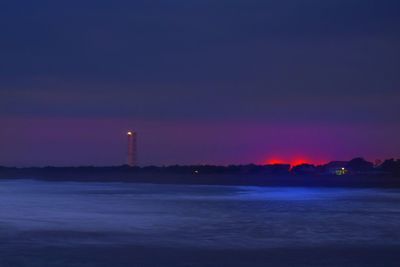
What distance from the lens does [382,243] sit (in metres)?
21.4

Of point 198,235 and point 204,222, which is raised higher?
point 204,222

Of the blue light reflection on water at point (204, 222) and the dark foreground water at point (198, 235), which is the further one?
the blue light reflection on water at point (204, 222)

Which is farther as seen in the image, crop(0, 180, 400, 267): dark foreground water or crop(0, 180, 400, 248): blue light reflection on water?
crop(0, 180, 400, 248): blue light reflection on water

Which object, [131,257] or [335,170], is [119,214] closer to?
[131,257]

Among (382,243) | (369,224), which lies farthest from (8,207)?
(382,243)

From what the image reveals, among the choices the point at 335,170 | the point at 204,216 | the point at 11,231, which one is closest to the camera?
the point at 11,231

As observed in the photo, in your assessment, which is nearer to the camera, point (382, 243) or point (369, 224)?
point (382, 243)

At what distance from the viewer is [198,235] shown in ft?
75.8

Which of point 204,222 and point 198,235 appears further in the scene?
point 204,222

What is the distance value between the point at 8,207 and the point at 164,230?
39.9ft

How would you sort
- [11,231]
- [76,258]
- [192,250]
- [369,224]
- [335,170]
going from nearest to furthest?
1. [76,258]
2. [192,250]
3. [11,231]
4. [369,224]
5. [335,170]

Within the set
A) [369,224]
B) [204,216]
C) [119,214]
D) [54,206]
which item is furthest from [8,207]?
[369,224]

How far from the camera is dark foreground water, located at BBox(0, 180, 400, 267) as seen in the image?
18.2 meters

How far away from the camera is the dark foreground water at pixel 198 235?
59.9 feet
